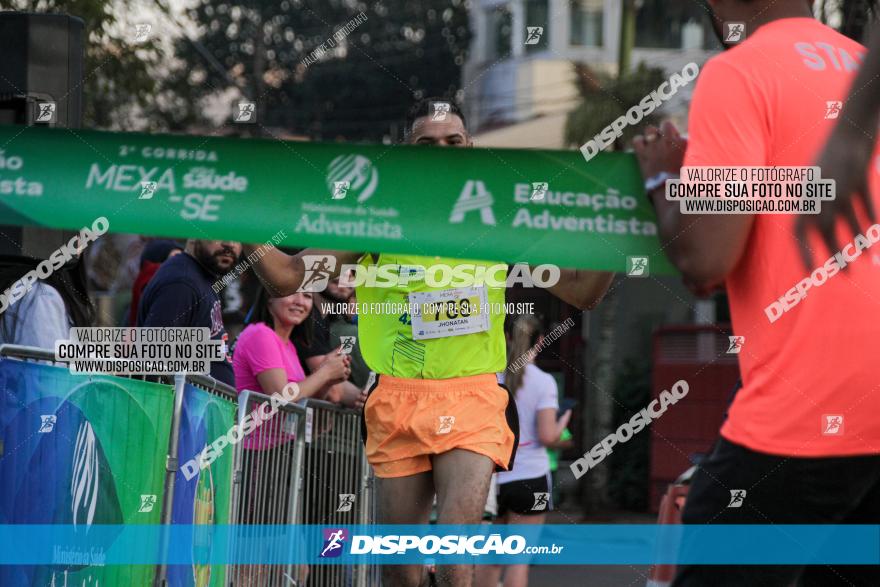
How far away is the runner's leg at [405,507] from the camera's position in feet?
18.8

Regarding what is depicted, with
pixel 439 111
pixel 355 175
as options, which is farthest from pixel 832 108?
pixel 439 111

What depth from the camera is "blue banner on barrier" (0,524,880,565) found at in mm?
2895

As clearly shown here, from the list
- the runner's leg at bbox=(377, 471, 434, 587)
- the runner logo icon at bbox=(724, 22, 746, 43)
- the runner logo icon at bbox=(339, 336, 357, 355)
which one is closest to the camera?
the runner logo icon at bbox=(724, 22, 746, 43)

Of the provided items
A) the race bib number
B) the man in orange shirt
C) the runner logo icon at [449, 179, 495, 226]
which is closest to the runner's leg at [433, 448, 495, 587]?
the race bib number

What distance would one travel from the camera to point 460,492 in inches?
219

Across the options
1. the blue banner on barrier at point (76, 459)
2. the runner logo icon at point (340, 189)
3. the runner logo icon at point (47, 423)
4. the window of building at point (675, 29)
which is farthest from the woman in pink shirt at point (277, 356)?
the window of building at point (675, 29)

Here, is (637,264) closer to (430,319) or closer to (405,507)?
(430,319)

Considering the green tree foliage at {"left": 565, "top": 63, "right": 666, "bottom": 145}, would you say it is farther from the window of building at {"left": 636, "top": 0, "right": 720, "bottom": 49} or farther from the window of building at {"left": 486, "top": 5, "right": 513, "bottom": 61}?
the window of building at {"left": 486, "top": 5, "right": 513, "bottom": 61}

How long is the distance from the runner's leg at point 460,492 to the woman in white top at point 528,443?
2846mm

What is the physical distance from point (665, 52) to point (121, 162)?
3153cm

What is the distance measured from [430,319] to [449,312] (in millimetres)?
87

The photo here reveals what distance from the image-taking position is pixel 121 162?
133 inches

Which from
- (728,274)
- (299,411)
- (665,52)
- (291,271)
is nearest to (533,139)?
(665,52)

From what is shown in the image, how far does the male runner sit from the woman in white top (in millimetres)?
2803
